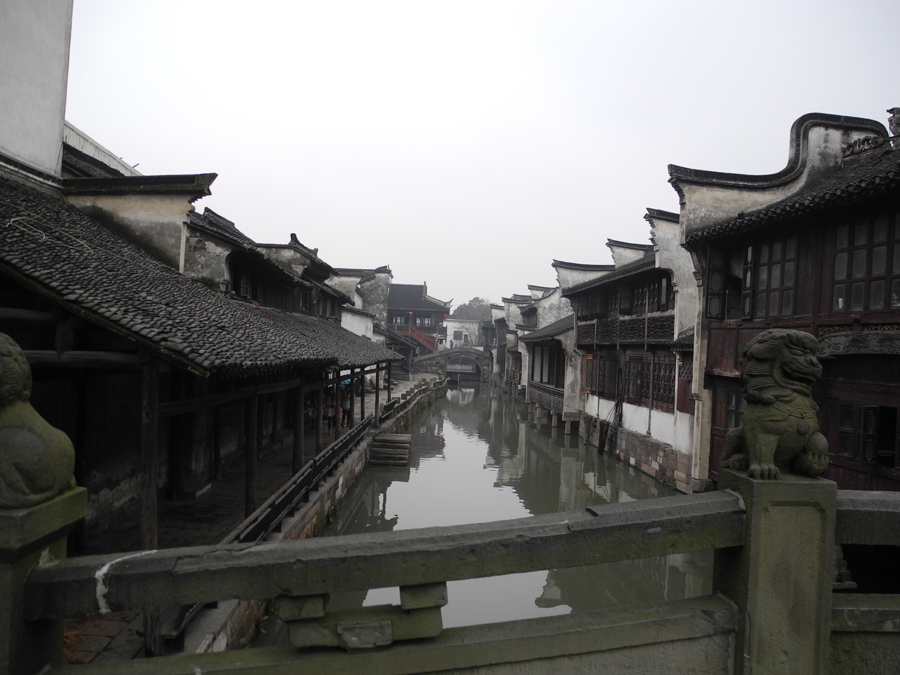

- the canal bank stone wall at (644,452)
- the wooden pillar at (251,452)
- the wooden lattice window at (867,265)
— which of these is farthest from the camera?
the canal bank stone wall at (644,452)

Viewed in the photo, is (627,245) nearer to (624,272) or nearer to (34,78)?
(624,272)

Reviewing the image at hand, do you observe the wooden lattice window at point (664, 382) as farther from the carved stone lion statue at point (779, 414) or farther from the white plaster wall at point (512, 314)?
the white plaster wall at point (512, 314)

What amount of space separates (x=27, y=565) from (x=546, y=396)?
2637cm

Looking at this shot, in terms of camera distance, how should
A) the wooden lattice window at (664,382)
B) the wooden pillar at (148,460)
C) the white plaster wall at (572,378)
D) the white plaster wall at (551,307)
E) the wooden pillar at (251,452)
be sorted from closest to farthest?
the wooden pillar at (148,460) < the wooden pillar at (251,452) < the wooden lattice window at (664,382) < the white plaster wall at (572,378) < the white plaster wall at (551,307)

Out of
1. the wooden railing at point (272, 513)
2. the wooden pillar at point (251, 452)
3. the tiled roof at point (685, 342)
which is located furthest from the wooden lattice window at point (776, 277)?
the wooden pillar at point (251, 452)

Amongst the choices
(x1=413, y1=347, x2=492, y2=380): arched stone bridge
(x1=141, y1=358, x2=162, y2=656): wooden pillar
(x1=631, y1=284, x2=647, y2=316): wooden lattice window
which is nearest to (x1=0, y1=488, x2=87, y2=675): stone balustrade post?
(x1=141, y1=358, x2=162, y2=656): wooden pillar

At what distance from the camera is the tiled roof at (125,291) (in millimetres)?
4910

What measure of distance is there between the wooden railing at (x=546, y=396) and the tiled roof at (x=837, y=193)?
13.9m

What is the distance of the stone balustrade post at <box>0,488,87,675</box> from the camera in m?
2.05

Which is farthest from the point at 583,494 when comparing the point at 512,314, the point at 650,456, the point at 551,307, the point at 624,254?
the point at 512,314

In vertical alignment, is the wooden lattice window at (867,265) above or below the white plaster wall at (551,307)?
below

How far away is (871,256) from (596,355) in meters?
13.6

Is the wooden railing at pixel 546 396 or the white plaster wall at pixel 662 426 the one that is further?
the wooden railing at pixel 546 396

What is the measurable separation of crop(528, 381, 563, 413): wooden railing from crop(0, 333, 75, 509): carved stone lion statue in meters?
23.5
